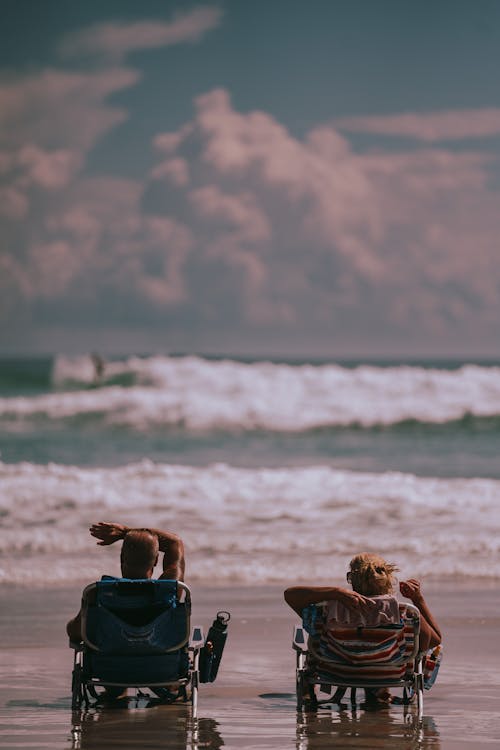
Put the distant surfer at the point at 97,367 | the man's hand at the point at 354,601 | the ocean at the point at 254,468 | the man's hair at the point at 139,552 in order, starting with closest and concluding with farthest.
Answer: the man's hand at the point at 354,601 < the man's hair at the point at 139,552 < the ocean at the point at 254,468 < the distant surfer at the point at 97,367

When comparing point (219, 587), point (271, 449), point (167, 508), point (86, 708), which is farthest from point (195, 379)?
point (86, 708)

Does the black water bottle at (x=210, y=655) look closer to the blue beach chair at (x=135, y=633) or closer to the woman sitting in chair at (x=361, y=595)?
the blue beach chair at (x=135, y=633)

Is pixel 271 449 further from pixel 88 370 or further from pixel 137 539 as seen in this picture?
pixel 137 539

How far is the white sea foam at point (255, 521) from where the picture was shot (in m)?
10.8

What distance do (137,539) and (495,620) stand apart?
3562 millimetres

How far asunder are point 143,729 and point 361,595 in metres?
1.15

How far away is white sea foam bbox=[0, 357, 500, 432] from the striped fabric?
78.3ft

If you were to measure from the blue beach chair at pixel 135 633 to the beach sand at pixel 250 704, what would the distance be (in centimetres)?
22

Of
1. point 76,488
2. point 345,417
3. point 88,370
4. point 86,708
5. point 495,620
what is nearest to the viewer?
point 86,708

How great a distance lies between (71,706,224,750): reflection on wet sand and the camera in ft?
17.1

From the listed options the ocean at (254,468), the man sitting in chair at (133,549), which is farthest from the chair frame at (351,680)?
the ocean at (254,468)

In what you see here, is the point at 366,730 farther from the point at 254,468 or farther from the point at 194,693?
the point at 254,468

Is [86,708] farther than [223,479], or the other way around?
[223,479]

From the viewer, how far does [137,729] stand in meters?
5.46
